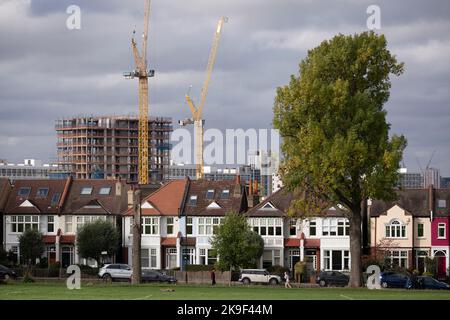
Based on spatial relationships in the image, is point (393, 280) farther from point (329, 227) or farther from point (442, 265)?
point (329, 227)

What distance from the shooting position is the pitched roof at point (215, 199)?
11644 centimetres

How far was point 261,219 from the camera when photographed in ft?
377

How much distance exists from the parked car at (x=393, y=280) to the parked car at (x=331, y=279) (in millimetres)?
6257

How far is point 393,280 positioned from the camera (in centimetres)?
8581

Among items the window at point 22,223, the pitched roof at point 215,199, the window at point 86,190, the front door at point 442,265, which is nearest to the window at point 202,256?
the pitched roof at point 215,199

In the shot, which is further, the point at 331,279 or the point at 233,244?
the point at 233,244

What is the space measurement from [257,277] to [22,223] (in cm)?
3642

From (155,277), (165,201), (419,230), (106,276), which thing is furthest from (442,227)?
(106,276)

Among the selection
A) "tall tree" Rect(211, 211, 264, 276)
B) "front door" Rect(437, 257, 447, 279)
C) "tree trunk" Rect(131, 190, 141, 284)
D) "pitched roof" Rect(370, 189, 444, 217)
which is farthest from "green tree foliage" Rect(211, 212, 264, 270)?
"tree trunk" Rect(131, 190, 141, 284)

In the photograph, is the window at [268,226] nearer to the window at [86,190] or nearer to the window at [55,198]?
→ the window at [86,190]

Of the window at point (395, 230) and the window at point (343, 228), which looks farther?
the window at point (343, 228)
